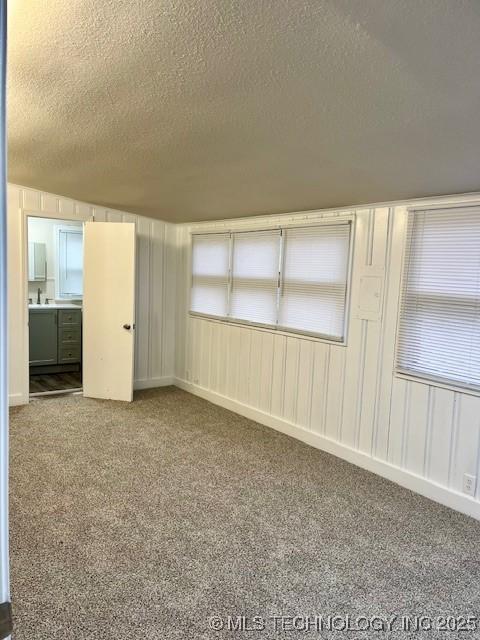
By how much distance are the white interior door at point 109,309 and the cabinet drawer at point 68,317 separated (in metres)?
1.31

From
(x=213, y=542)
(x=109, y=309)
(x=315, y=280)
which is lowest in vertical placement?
(x=213, y=542)

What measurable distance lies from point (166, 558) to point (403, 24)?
254cm

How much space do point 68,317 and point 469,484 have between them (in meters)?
5.35

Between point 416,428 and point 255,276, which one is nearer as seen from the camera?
point 416,428

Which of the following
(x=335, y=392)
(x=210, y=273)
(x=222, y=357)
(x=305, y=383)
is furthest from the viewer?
(x=210, y=273)

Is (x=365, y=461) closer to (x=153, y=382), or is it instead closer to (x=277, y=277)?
(x=277, y=277)

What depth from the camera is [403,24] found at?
136 centimetres

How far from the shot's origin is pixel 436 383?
3117 mm

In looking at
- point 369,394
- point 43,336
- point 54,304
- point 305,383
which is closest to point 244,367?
point 305,383

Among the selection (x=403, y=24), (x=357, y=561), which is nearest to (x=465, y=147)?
(x=403, y=24)

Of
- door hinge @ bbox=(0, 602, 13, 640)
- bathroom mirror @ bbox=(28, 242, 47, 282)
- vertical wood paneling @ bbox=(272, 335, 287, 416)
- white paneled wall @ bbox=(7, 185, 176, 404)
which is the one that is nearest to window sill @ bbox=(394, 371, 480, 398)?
vertical wood paneling @ bbox=(272, 335, 287, 416)

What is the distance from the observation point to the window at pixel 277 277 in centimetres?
387

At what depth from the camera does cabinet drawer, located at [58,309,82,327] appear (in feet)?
20.6

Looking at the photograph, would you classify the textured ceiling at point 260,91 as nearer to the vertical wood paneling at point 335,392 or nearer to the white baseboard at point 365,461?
the vertical wood paneling at point 335,392
